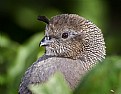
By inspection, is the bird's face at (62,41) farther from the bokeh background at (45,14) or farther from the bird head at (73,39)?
the bokeh background at (45,14)

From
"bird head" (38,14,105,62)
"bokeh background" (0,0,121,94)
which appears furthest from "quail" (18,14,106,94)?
"bokeh background" (0,0,121,94)

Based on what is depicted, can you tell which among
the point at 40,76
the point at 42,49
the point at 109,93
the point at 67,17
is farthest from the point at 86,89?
the point at 42,49

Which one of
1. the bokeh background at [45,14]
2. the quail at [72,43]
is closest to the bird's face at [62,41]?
the quail at [72,43]

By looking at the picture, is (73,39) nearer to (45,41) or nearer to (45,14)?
(45,41)

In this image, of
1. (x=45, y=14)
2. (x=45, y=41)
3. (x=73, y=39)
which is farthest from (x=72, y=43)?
(x=45, y=14)

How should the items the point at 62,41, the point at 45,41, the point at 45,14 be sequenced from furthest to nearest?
1. the point at 45,14
2. the point at 62,41
3. the point at 45,41

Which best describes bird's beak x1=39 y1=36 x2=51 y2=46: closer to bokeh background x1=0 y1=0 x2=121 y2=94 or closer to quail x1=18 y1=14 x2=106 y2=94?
quail x1=18 y1=14 x2=106 y2=94

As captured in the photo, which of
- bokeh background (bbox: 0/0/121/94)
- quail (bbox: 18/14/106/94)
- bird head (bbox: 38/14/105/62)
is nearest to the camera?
quail (bbox: 18/14/106/94)

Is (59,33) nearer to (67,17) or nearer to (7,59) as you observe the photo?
(67,17)
